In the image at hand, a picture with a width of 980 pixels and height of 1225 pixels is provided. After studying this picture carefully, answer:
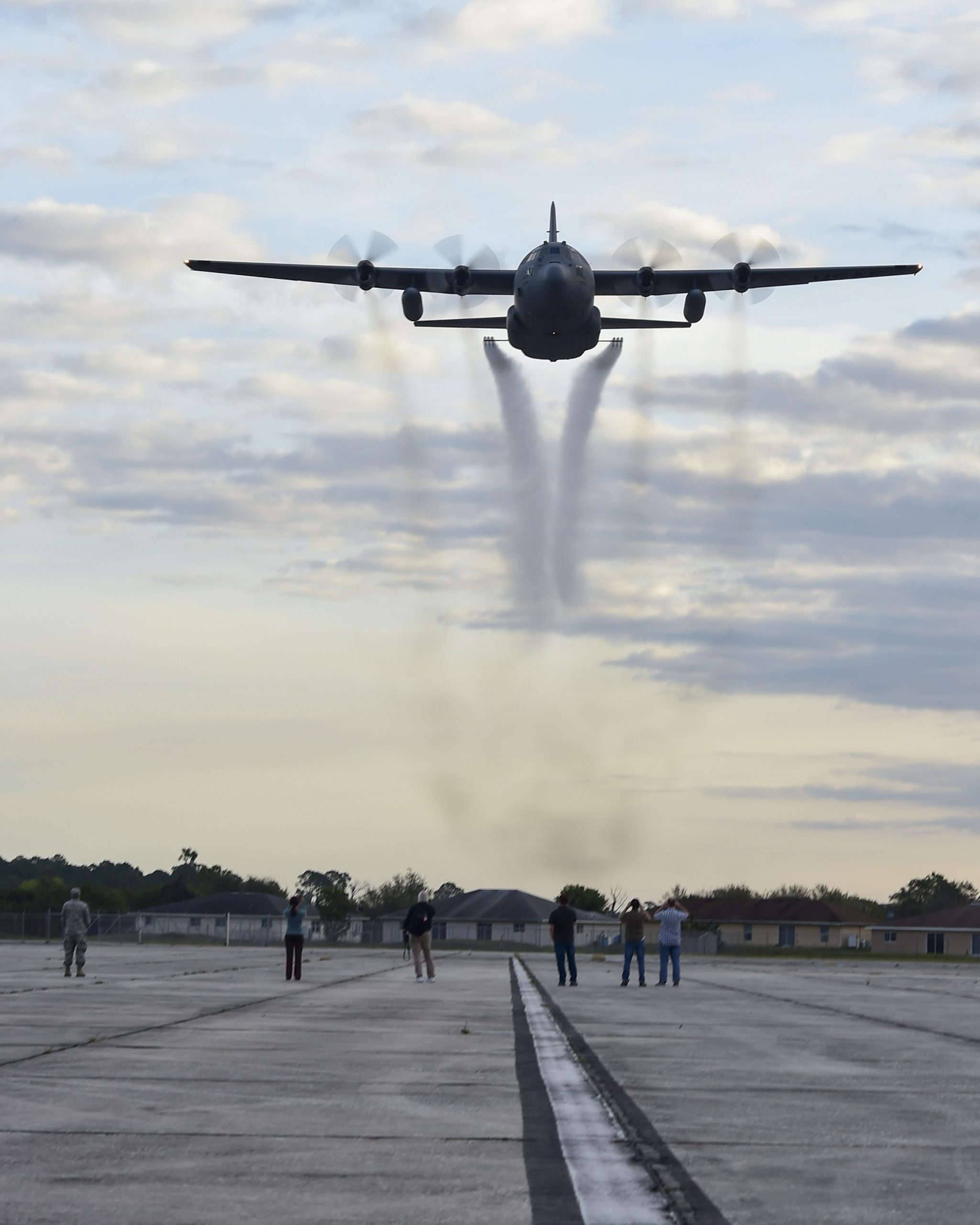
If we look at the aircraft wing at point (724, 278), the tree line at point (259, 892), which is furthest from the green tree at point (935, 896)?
the aircraft wing at point (724, 278)

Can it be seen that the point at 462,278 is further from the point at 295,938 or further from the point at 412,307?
the point at 295,938

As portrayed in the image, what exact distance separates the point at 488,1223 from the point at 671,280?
37.1 meters

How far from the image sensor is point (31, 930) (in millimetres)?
65812

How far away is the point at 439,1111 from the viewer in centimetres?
927

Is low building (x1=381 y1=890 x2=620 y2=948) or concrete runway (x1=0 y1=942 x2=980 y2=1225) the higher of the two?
low building (x1=381 y1=890 x2=620 y2=948)

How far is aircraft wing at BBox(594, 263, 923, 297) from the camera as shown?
1599 inches

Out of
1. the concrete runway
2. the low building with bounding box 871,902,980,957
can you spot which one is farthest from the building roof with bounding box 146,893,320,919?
the concrete runway

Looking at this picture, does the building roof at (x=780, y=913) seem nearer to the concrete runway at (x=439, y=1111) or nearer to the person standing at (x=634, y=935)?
the person standing at (x=634, y=935)

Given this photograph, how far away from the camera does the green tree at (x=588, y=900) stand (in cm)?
13188

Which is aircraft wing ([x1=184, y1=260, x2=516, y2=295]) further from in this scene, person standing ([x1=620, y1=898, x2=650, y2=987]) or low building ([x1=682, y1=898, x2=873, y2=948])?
low building ([x1=682, y1=898, x2=873, y2=948])

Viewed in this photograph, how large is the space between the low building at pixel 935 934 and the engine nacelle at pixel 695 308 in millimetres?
72460

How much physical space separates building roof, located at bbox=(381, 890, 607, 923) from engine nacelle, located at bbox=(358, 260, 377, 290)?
221 feet

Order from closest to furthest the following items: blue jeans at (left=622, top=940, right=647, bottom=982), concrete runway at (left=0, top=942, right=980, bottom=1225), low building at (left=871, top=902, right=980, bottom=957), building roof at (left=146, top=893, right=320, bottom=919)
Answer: concrete runway at (left=0, top=942, right=980, bottom=1225) → blue jeans at (left=622, top=940, right=647, bottom=982) → low building at (left=871, top=902, right=980, bottom=957) → building roof at (left=146, top=893, right=320, bottom=919)

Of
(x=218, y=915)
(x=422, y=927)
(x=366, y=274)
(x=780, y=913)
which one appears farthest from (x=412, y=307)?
(x=780, y=913)
